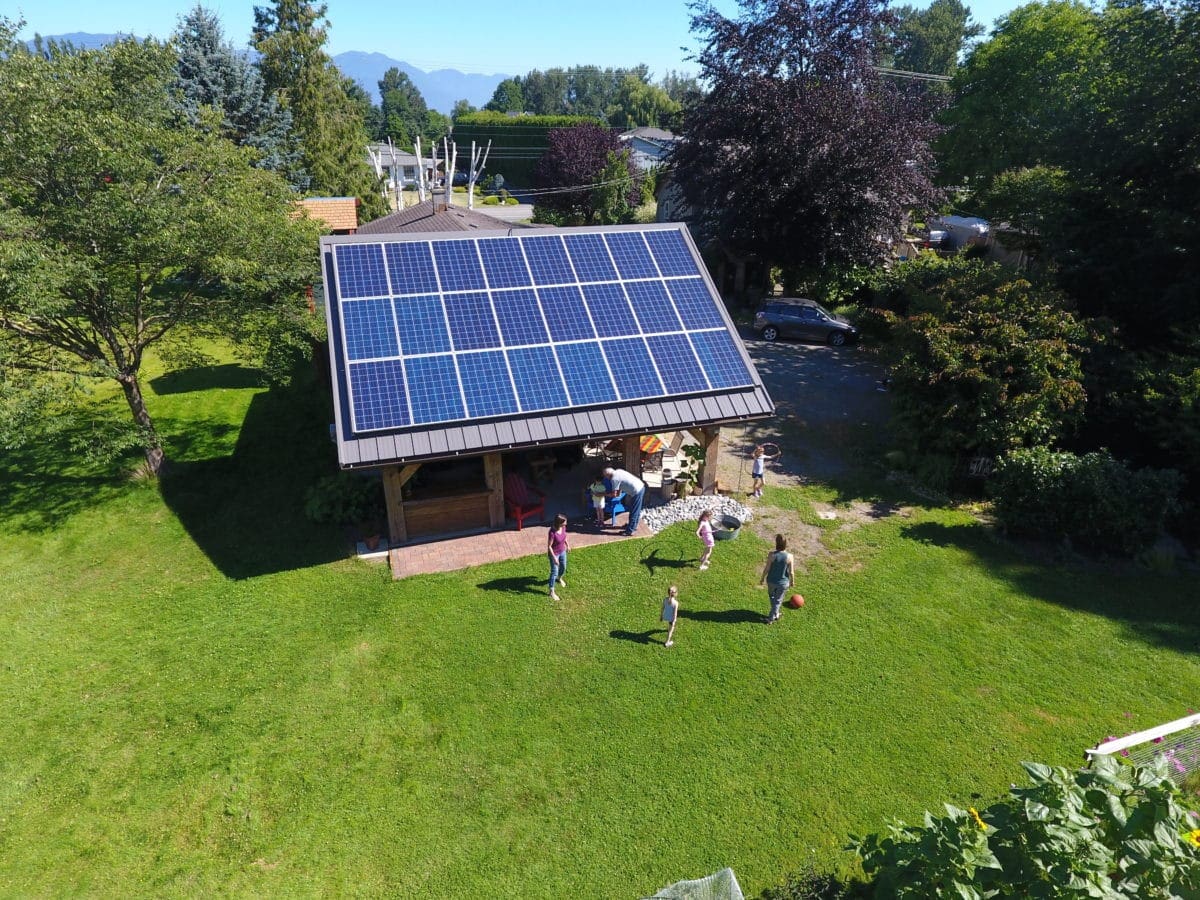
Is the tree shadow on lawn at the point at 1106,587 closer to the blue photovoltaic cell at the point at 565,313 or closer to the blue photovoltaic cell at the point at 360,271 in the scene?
the blue photovoltaic cell at the point at 565,313

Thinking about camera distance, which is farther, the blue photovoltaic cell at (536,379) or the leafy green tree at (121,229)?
the blue photovoltaic cell at (536,379)

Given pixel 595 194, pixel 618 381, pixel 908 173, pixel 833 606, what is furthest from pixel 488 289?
pixel 595 194

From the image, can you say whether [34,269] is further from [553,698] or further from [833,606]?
[833,606]

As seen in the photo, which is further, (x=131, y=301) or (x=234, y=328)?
(x=234, y=328)

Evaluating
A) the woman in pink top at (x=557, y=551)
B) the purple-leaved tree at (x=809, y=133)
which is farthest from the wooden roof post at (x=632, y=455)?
the purple-leaved tree at (x=809, y=133)

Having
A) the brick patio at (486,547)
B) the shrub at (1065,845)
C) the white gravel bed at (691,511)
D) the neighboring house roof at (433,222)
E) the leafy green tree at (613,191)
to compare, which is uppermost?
the leafy green tree at (613,191)

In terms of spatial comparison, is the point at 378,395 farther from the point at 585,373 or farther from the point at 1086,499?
the point at 1086,499

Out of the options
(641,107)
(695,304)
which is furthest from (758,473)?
(641,107)
